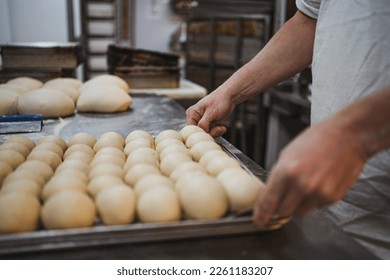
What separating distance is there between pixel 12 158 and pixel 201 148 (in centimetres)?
53

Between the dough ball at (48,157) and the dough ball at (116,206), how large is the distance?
300mm

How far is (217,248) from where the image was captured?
755 millimetres

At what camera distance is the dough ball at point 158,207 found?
2.54ft

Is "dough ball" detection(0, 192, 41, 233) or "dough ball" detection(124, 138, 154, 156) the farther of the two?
"dough ball" detection(124, 138, 154, 156)

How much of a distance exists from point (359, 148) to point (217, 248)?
0.33 meters

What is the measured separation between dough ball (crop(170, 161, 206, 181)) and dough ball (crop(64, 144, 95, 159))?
0.33 meters

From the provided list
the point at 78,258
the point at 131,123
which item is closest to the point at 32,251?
→ the point at 78,258

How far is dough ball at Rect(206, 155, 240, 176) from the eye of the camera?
3.17 ft

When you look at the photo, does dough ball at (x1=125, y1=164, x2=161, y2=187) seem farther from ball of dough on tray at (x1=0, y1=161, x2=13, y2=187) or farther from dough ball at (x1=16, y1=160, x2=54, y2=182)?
ball of dough on tray at (x1=0, y1=161, x2=13, y2=187)

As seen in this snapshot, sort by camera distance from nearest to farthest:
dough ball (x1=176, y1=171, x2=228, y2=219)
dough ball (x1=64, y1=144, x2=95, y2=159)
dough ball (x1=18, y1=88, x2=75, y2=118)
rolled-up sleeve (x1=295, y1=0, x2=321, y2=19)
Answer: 1. dough ball (x1=176, y1=171, x2=228, y2=219)
2. dough ball (x1=64, y1=144, x2=95, y2=159)
3. rolled-up sleeve (x1=295, y1=0, x2=321, y2=19)
4. dough ball (x1=18, y1=88, x2=75, y2=118)

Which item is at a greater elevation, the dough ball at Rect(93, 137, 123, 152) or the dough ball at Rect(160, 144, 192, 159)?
the dough ball at Rect(160, 144, 192, 159)

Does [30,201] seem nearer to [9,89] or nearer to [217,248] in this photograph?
[217,248]

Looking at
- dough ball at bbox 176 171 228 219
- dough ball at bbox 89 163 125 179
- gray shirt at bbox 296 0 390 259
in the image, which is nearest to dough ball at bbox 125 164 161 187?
dough ball at bbox 89 163 125 179

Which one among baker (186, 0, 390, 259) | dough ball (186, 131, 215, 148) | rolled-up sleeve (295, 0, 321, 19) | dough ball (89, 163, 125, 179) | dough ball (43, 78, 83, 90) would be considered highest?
rolled-up sleeve (295, 0, 321, 19)
